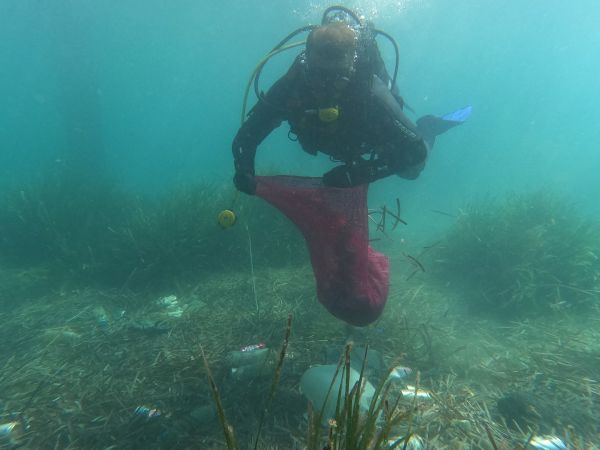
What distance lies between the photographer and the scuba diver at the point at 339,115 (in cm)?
312

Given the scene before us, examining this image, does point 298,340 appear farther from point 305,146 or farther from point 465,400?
point 305,146

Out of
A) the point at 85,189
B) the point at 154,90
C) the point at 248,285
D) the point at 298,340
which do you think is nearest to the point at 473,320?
the point at 298,340

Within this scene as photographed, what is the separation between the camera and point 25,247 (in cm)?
779

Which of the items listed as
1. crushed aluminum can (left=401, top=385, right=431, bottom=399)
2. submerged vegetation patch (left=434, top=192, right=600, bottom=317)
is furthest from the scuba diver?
submerged vegetation patch (left=434, top=192, right=600, bottom=317)

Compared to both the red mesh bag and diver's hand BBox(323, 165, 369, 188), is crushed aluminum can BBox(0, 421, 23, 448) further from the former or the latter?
diver's hand BBox(323, 165, 369, 188)

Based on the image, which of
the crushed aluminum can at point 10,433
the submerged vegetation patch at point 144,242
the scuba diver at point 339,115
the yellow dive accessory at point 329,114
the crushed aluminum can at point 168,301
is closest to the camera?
the crushed aluminum can at point 10,433

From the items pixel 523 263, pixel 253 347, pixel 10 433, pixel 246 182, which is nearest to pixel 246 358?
pixel 253 347

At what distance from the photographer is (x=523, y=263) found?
17.7ft

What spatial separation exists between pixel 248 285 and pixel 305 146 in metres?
2.81

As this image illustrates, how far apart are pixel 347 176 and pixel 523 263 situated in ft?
14.1

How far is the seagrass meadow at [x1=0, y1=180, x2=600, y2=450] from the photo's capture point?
8.27ft

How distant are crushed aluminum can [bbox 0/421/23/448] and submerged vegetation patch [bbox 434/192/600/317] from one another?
19.7 feet

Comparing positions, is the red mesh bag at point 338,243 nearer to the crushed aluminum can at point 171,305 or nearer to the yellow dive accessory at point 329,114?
the yellow dive accessory at point 329,114

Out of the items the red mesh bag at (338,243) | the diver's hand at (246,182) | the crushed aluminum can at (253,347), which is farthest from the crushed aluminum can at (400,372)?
the diver's hand at (246,182)
